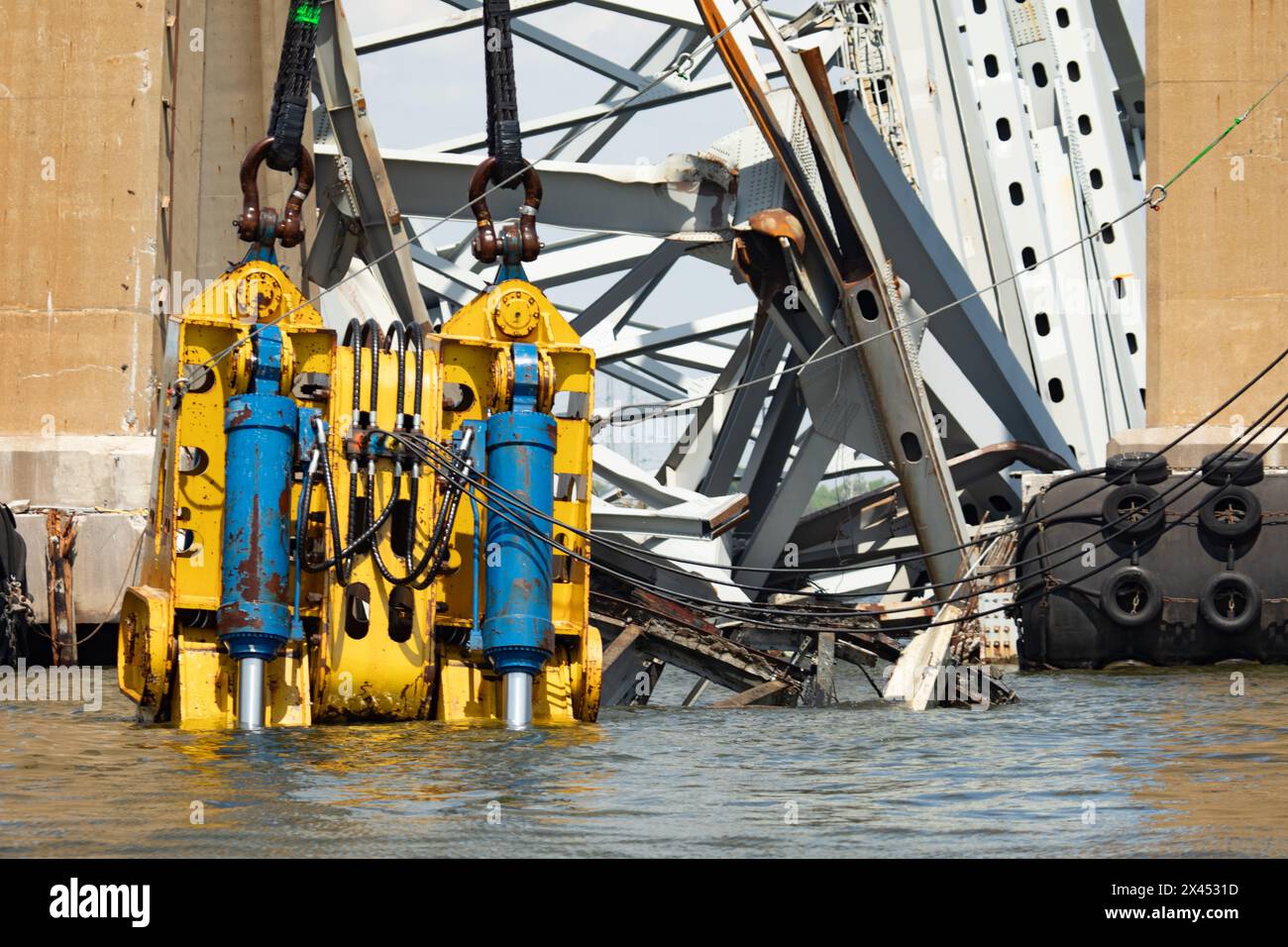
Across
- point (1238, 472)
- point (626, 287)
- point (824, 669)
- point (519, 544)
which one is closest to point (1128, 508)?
point (1238, 472)

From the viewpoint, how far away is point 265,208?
1221cm

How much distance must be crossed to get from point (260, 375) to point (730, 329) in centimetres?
2154

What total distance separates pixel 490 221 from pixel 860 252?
797 cm

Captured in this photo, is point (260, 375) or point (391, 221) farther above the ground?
point (391, 221)

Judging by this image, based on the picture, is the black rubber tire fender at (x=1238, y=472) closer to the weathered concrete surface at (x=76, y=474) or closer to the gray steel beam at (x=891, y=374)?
the gray steel beam at (x=891, y=374)

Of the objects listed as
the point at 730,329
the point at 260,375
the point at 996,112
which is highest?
the point at 996,112

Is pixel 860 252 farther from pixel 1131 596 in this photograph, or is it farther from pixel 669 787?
pixel 669 787

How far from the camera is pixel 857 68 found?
28.7 m

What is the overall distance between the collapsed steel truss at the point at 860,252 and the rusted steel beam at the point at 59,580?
444cm

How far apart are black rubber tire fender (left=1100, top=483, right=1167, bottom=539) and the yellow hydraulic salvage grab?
22.3 ft

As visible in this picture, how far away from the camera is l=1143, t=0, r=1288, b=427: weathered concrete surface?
18000 millimetres

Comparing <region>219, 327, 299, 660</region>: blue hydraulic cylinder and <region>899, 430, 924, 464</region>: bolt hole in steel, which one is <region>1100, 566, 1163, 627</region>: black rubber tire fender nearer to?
<region>899, 430, 924, 464</region>: bolt hole in steel
